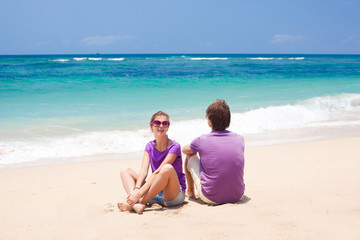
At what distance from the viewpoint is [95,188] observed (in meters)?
4.63

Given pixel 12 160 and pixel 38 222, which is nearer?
pixel 38 222

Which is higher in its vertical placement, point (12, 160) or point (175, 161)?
point (175, 161)

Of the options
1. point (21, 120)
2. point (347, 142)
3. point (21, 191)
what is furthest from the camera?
point (21, 120)

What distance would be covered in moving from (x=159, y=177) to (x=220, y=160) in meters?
0.67

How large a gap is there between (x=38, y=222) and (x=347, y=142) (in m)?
6.19

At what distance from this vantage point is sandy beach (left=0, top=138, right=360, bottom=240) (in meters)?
2.98

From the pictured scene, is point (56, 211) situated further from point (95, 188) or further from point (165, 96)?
point (165, 96)

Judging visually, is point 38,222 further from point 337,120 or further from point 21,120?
point 337,120

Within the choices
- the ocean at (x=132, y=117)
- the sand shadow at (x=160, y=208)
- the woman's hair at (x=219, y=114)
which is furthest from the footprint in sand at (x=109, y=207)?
the ocean at (x=132, y=117)

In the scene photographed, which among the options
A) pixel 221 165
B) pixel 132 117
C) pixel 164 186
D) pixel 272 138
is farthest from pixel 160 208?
pixel 132 117

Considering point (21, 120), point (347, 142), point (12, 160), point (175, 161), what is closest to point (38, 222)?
point (175, 161)

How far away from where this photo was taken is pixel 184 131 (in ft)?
28.8

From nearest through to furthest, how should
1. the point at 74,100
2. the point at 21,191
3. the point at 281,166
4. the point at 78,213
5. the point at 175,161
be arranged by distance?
the point at 78,213 < the point at 175,161 < the point at 21,191 < the point at 281,166 < the point at 74,100

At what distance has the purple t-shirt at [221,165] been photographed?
11.8 ft
